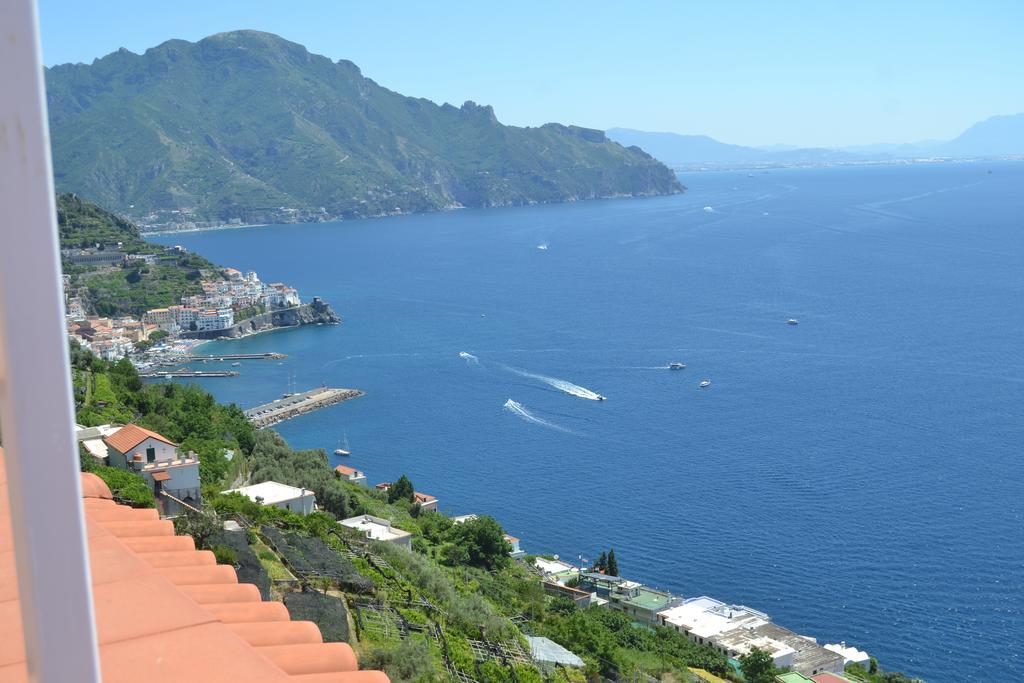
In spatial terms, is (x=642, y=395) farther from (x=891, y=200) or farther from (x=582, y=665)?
(x=891, y=200)

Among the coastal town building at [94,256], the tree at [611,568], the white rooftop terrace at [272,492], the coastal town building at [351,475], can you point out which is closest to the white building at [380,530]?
the white rooftop terrace at [272,492]

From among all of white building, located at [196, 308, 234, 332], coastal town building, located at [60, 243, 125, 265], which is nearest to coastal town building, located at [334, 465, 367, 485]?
white building, located at [196, 308, 234, 332]

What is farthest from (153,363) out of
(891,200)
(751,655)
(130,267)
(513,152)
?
(513,152)

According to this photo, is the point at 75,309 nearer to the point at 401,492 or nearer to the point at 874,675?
the point at 401,492

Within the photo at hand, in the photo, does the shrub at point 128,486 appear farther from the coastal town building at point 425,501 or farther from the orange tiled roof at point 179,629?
the coastal town building at point 425,501

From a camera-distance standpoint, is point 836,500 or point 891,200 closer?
point 836,500

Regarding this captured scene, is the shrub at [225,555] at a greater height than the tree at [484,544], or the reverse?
the shrub at [225,555]
